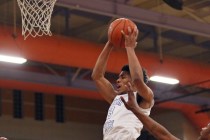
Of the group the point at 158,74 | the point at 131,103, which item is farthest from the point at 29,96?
the point at 131,103

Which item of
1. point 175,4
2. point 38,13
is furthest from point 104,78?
point 175,4

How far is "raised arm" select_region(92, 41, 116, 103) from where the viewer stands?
5555 mm

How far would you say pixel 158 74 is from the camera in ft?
40.1

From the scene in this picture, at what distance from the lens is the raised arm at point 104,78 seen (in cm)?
555

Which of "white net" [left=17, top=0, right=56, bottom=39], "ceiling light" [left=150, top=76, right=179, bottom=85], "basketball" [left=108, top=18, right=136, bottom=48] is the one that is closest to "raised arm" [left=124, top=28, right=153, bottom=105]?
"basketball" [left=108, top=18, right=136, bottom=48]

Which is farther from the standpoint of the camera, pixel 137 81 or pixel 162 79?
pixel 162 79

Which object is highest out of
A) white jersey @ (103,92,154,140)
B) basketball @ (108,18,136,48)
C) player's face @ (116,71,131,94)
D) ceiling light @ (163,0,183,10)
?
ceiling light @ (163,0,183,10)

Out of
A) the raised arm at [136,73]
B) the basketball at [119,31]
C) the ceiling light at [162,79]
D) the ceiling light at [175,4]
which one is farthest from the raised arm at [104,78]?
the ceiling light at [162,79]

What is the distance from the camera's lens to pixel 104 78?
Answer: 564cm

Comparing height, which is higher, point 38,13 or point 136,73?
point 38,13

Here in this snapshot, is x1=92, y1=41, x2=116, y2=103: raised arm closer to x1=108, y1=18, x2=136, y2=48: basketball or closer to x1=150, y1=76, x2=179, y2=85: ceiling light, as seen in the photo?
x1=108, y1=18, x2=136, y2=48: basketball

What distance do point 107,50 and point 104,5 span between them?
4.95 metres

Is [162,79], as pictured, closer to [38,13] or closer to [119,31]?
[38,13]

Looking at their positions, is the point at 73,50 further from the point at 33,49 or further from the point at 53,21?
the point at 53,21
